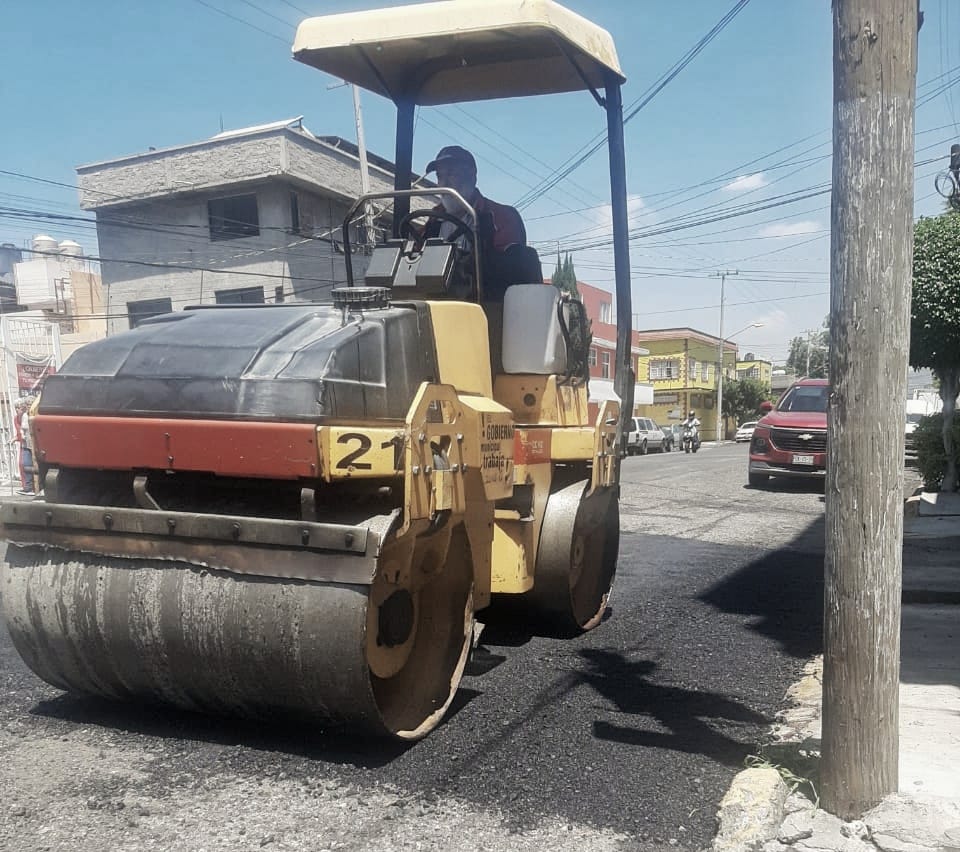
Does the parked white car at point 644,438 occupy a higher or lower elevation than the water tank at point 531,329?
lower

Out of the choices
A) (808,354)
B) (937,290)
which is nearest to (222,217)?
(937,290)

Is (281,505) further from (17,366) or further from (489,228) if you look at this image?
(17,366)

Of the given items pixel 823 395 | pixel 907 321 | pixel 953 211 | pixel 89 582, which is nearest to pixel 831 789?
pixel 907 321

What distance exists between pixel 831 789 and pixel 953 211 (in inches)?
416

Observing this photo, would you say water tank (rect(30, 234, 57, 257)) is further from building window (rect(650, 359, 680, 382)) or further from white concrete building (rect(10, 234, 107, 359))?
building window (rect(650, 359, 680, 382))

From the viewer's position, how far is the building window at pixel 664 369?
57375 millimetres

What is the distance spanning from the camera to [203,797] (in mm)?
3213

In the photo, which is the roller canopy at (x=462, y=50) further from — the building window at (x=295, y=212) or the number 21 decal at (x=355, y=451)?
the building window at (x=295, y=212)

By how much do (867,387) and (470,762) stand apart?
1.98 meters

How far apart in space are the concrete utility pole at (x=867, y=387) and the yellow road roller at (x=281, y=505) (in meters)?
1.43

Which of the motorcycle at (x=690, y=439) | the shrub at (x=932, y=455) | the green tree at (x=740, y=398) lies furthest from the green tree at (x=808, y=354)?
the shrub at (x=932, y=455)

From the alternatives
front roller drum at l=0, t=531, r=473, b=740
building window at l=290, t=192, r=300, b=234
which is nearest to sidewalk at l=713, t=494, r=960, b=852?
front roller drum at l=0, t=531, r=473, b=740

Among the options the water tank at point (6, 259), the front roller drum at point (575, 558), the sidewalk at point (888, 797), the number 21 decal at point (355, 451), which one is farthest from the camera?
the water tank at point (6, 259)

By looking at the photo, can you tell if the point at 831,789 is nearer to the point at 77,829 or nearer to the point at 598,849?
the point at 598,849
